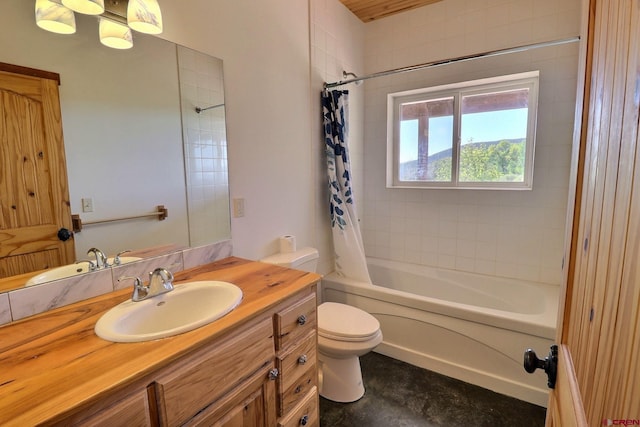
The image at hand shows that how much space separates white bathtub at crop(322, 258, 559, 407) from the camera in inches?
70.9

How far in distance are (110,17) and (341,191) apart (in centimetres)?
169

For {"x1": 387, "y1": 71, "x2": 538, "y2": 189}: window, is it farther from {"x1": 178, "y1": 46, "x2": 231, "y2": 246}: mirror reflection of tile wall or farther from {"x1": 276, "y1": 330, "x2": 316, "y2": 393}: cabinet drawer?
{"x1": 276, "y1": 330, "x2": 316, "y2": 393}: cabinet drawer

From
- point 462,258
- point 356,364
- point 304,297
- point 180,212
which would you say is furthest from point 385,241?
point 180,212

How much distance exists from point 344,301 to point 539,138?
1.87 m

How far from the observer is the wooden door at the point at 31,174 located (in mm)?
960

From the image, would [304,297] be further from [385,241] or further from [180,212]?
[385,241]

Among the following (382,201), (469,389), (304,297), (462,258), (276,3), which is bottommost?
(469,389)

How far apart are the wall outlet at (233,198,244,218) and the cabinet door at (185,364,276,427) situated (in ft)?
2.90

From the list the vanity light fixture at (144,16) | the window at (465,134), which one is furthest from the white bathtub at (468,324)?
the vanity light fixture at (144,16)

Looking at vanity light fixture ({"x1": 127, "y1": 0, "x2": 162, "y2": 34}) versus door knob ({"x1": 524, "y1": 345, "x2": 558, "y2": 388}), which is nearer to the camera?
door knob ({"x1": 524, "y1": 345, "x2": 558, "y2": 388})

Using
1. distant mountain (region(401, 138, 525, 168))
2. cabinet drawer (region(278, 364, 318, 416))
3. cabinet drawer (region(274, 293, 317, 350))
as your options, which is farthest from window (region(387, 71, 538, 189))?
cabinet drawer (region(278, 364, 318, 416))

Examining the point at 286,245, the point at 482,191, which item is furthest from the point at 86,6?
the point at 482,191

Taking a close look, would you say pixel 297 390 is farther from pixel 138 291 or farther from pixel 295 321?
pixel 138 291

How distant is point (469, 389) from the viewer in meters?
1.92
